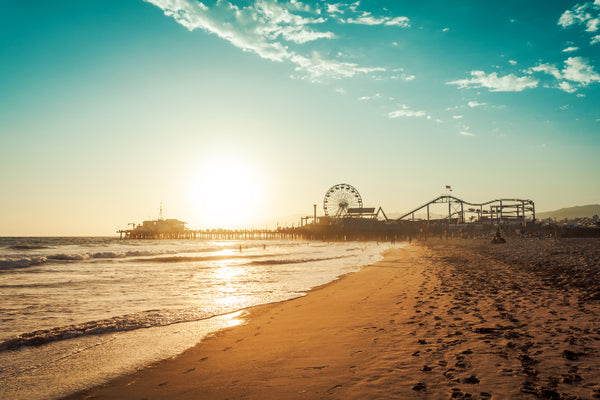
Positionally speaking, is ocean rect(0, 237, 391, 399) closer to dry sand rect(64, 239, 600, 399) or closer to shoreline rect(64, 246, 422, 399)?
shoreline rect(64, 246, 422, 399)

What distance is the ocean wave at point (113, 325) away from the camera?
20.9 ft

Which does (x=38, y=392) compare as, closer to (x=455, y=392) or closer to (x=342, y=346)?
(x=342, y=346)

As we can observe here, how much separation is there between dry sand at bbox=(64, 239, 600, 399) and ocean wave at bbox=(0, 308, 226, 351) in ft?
4.92

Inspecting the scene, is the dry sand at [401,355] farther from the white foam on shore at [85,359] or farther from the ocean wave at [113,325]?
the ocean wave at [113,325]

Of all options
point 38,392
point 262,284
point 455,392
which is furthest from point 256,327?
point 262,284

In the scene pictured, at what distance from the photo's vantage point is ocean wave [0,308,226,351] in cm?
637

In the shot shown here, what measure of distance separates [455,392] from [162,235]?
148 metres

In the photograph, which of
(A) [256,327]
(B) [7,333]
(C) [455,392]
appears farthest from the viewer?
(A) [256,327]

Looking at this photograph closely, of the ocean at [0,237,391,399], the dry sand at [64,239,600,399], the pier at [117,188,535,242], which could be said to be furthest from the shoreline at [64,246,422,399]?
the pier at [117,188,535,242]

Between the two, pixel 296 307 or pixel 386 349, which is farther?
pixel 296 307

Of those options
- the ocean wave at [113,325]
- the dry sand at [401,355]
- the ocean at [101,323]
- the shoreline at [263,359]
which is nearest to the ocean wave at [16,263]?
the ocean at [101,323]

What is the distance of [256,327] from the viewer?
736 cm

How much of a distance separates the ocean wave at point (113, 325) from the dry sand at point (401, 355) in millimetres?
1498

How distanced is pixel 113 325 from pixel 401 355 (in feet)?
19.7
